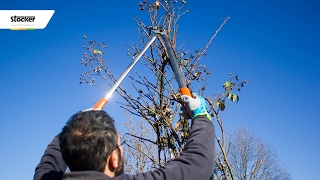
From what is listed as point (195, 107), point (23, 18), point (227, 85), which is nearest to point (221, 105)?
point (227, 85)

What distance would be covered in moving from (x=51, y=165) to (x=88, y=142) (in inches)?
24.3

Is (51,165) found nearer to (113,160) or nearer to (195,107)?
(113,160)

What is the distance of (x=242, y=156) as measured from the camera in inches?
851

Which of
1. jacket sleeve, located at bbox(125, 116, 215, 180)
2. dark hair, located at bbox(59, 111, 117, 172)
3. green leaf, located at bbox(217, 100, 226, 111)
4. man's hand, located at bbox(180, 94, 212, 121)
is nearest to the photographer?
jacket sleeve, located at bbox(125, 116, 215, 180)

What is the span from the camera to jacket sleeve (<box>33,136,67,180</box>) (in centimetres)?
167

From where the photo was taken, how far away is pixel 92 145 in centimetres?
130

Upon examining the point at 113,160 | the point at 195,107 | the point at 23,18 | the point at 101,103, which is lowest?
the point at 113,160

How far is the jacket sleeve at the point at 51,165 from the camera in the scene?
65.6 inches

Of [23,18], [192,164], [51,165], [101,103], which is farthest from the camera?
[23,18]

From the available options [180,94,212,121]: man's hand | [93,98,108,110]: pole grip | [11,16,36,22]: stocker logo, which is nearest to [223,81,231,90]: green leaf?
[93,98,108,110]: pole grip

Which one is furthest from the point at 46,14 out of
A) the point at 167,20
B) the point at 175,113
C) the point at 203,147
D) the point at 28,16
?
the point at 203,147

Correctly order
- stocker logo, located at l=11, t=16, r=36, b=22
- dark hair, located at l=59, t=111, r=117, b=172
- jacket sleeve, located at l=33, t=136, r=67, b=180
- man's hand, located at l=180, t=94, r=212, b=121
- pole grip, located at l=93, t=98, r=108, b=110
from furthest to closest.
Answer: stocker logo, located at l=11, t=16, r=36, b=22 < pole grip, located at l=93, t=98, r=108, b=110 < jacket sleeve, located at l=33, t=136, r=67, b=180 < man's hand, located at l=180, t=94, r=212, b=121 < dark hair, located at l=59, t=111, r=117, b=172

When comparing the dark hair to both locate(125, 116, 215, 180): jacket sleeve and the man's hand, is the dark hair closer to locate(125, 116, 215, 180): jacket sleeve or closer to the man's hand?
locate(125, 116, 215, 180): jacket sleeve

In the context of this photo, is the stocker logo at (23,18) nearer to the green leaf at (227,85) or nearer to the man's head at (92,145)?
the green leaf at (227,85)
